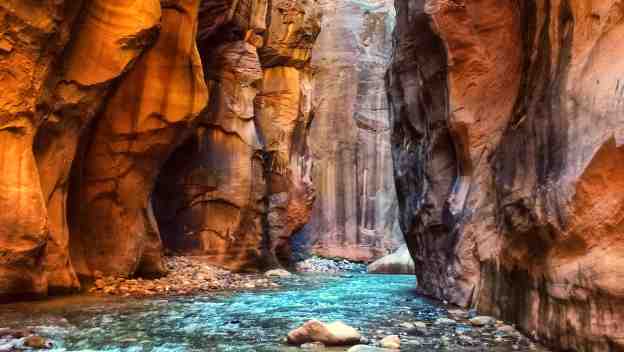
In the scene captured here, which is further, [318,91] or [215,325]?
[318,91]

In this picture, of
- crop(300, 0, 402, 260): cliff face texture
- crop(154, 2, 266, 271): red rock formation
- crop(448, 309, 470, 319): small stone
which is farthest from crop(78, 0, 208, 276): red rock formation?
crop(300, 0, 402, 260): cliff face texture

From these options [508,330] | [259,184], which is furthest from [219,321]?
[259,184]

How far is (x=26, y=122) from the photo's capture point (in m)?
8.23

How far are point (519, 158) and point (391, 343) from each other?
2.90m

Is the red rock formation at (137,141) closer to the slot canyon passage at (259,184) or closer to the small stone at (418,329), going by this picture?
the slot canyon passage at (259,184)

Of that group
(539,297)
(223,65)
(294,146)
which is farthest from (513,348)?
(294,146)

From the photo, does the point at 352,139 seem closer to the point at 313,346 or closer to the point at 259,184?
the point at 259,184

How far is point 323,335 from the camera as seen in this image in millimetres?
5598

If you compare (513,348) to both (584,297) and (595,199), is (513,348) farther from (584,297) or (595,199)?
(595,199)

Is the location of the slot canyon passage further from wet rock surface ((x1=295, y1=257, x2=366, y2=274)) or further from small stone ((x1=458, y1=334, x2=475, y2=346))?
wet rock surface ((x1=295, y1=257, x2=366, y2=274))

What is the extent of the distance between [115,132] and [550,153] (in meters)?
8.91

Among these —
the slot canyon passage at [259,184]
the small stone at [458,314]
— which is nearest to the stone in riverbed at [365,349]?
the slot canyon passage at [259,184]

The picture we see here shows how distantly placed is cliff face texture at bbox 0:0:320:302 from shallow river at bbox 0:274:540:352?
145cm

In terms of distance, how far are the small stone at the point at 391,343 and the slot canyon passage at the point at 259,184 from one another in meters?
0.02
